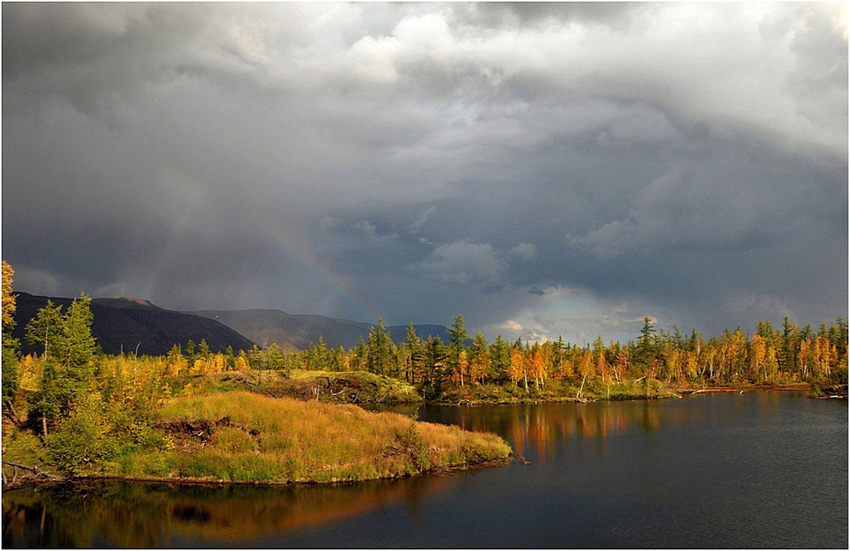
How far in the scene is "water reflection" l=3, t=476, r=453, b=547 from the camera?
36750 mm

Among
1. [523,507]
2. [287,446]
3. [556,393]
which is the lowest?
[556,393]

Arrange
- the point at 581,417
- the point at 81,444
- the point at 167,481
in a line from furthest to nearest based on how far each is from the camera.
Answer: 1. the point at 581,417
2. the point at 81,444
3. the point at 167,481

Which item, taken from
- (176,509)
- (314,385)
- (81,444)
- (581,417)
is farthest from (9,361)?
(581,417)

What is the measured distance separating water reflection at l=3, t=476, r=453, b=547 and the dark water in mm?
149

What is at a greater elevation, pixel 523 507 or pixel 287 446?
pixel 287 446

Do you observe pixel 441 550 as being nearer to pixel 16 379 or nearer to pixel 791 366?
pixel 16 379

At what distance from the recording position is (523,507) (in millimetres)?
42031

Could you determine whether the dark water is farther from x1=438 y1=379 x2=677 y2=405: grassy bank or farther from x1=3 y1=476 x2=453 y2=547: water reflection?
x1=438 y1=379 x2=677 y2=405: grassy bank

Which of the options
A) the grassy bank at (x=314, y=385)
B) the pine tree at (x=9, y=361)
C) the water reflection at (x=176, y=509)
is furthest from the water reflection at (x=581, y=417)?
the pine tree at (x=9, y=361)

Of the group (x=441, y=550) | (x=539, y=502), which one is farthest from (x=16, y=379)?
(x=539, y=502)

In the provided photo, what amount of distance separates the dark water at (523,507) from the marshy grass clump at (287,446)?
2.38m

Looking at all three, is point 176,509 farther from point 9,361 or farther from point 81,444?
point 9,361

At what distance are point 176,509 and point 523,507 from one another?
87.4ft

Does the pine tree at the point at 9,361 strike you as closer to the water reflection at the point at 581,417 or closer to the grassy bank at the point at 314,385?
the water reflection at the point at 581,417
